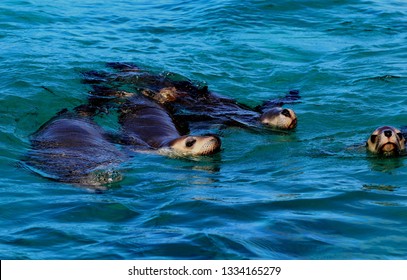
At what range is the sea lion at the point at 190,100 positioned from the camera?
39.3 feet

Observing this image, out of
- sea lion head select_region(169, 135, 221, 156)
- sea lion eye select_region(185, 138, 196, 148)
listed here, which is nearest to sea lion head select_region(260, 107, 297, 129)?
sea lion head select_region(169, 135, 221, 156)

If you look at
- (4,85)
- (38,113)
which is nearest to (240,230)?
(38,113)

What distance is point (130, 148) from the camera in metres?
10.8

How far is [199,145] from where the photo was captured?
1037 cm

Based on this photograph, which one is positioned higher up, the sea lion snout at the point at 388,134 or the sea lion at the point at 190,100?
the sea lion at the point at 190,100

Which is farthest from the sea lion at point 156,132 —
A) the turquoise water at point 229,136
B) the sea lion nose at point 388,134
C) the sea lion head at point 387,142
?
the sea lion nose at point 388,134

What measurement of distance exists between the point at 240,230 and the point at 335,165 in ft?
9.50

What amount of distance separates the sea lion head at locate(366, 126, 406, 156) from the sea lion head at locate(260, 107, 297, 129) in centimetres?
165

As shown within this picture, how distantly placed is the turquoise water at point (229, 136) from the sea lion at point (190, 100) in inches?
12.2

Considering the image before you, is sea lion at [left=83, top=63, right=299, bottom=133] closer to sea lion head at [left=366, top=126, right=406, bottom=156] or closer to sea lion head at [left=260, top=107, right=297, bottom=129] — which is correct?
sea lion head at [left=260, top=107, right=297, bottom=129]

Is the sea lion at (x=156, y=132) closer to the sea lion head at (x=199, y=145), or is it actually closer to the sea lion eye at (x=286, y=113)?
the sea lion head at (x=199, y=145)

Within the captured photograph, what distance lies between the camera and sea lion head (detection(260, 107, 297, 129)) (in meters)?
11.6

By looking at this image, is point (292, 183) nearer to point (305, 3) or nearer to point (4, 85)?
point (4, 85)
